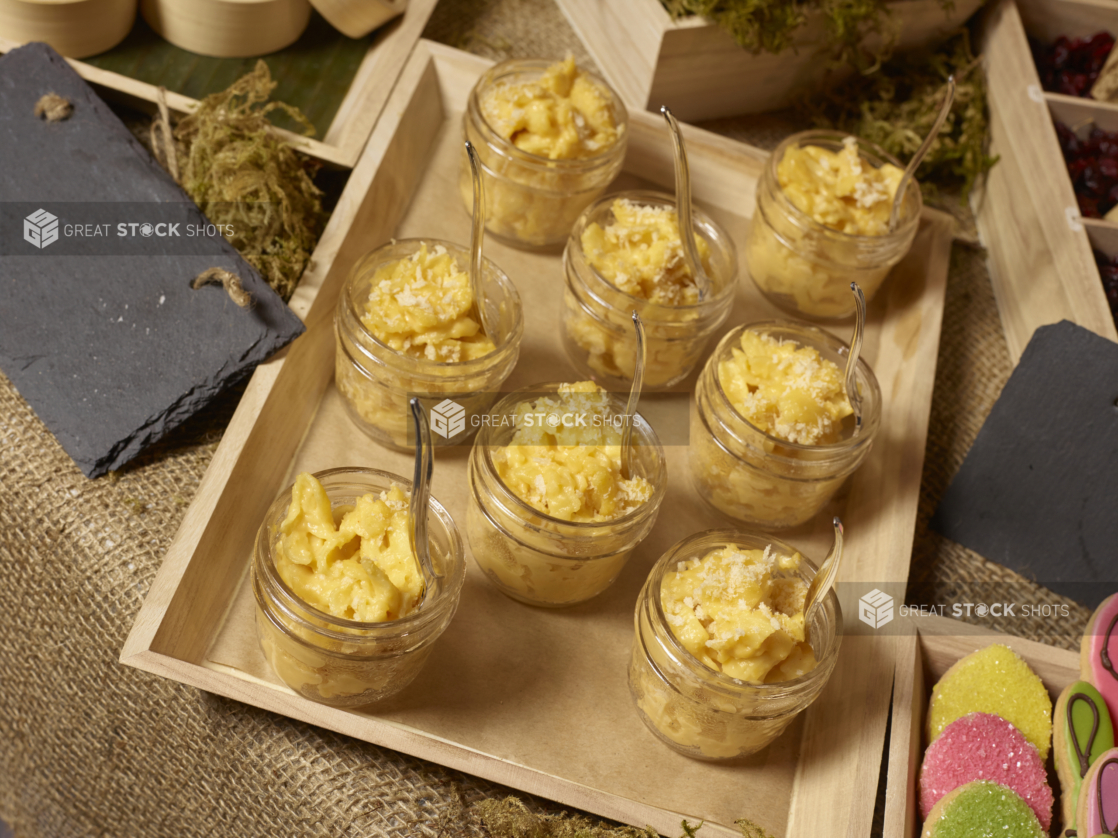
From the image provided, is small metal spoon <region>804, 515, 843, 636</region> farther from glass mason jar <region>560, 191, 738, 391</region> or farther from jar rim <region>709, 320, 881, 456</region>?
glass mason jar <region>560, 191, 738, 391</region>

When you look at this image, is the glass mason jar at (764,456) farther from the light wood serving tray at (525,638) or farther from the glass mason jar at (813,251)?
the glass mason jar at (813,251)

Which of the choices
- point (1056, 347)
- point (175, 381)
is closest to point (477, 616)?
point (175, 381)

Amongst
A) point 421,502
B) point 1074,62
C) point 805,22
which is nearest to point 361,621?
point 421,502

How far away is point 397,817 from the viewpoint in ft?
4.26

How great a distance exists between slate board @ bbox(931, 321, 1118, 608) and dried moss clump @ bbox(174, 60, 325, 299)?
1.23m

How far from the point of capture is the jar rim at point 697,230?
1.58 m

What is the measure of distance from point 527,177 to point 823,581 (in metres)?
0.88

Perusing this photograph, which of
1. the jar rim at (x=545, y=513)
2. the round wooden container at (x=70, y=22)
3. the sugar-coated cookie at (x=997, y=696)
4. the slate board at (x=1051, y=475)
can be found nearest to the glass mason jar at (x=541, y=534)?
the jar rim at (x=545, y=513)

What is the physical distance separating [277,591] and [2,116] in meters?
1.05

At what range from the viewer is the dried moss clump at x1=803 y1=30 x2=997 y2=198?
2180 mm

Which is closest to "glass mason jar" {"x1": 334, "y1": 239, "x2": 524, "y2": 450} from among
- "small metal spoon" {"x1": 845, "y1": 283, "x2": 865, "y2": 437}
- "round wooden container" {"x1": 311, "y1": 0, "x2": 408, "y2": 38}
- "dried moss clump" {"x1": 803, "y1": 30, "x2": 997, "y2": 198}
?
"small metal spoon" {"x1": 845, "y1": 283, "x2": 865, "y2": 437}

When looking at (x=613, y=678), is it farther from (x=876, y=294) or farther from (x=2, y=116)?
(x=2, y=116)

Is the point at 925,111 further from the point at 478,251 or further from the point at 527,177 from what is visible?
the point at 478,251

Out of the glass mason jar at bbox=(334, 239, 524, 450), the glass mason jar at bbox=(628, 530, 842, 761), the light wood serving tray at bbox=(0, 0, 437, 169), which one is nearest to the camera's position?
the glass mason jar at bbox=(628, 530, 842, 761)
